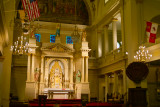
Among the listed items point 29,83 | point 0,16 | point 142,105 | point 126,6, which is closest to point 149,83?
point 126,6

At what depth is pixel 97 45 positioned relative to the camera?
27.3 metres

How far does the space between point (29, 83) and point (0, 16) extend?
13.5 m

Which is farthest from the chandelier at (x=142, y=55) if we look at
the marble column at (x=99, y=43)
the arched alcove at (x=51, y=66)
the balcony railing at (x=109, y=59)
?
the marble column at (x=99, y=43)

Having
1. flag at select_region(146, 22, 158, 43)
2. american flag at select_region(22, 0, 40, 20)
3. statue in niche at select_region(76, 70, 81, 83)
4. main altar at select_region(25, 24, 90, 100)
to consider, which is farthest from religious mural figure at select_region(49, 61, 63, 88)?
flag at select_region(146, 22, 158, 43)

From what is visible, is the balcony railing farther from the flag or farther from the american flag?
the american flag

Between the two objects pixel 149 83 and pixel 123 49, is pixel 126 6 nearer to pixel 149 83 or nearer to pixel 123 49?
pixel 123 49

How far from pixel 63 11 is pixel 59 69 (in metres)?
8.71

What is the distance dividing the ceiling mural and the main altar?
5.53 metres

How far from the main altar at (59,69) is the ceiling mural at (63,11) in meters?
5.53

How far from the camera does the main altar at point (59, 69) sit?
23.2 m

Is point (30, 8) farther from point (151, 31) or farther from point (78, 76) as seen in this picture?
point (78, 76)

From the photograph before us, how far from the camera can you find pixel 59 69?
24938mm

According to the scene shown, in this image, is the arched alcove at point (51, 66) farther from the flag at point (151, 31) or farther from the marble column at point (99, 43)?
the flag at point (151, 31)

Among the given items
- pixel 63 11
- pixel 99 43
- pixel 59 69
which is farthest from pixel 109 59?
pixel 63 11
